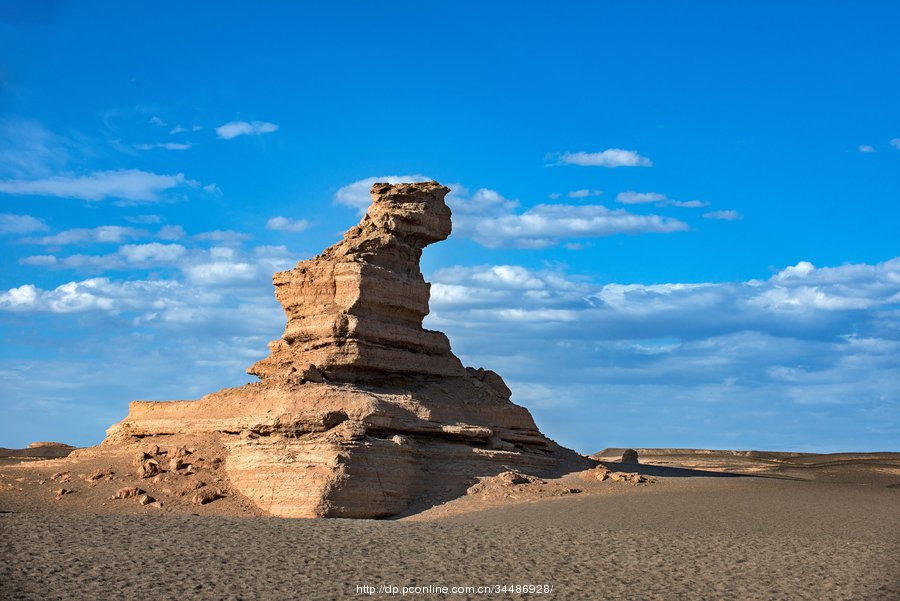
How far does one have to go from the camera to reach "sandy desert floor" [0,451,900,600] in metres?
14.3

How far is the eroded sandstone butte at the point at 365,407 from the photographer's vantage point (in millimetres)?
22312

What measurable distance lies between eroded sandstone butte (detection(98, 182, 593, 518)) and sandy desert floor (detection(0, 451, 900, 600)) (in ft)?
3.98

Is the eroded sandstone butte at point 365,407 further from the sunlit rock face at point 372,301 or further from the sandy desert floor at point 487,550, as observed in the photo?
the sandy desert floor at point 487,550

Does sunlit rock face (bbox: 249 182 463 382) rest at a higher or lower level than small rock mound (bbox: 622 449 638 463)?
higher

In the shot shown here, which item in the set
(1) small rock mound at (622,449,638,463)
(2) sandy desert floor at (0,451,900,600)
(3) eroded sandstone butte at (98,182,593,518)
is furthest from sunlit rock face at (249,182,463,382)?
(1) small rock mound at (622,449,638,463)

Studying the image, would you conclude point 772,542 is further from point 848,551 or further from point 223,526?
point 223,526

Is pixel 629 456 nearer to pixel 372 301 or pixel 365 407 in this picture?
pixel 372 301

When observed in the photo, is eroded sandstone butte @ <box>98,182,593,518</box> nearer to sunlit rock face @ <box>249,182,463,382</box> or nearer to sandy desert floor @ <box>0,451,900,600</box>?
sunlit rock face @ <box>249,182,463,382</box>

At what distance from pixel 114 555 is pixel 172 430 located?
37.5 ft

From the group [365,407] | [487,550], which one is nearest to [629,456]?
[365,407]

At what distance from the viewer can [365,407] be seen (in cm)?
2345

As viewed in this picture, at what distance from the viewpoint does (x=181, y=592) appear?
13594mm

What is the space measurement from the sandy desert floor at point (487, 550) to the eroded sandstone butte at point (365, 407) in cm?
121

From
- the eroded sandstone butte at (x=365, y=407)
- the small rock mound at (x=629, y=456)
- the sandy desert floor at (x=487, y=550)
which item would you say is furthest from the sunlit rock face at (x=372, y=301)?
the small rock mound at (x=629, y=456)
